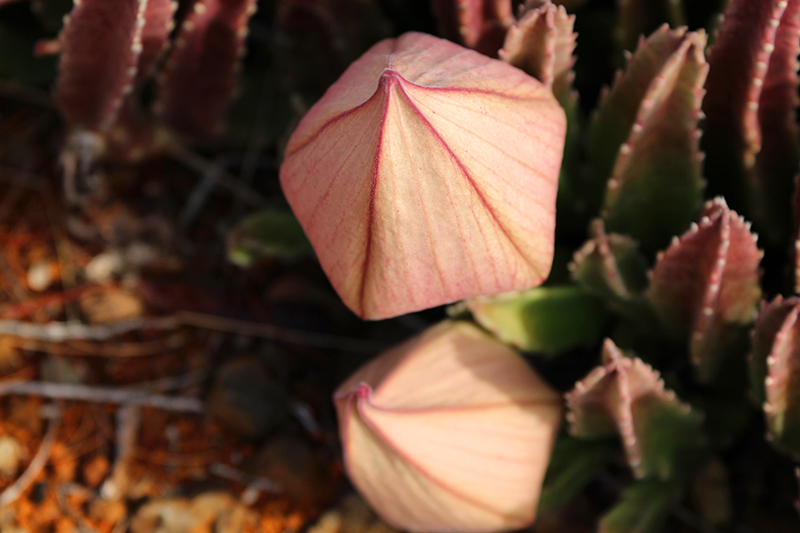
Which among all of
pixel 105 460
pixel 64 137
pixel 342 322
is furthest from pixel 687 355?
pixel 64 137

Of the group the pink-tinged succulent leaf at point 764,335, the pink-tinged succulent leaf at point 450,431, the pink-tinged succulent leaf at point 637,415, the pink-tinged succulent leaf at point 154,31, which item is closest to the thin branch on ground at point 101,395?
the pink-tinged succulent leaf at point 450,431

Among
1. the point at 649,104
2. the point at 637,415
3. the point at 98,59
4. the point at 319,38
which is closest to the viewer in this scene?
the point at 649,104

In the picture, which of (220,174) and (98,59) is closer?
(98,59)

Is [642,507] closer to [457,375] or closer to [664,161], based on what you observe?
[457,375]

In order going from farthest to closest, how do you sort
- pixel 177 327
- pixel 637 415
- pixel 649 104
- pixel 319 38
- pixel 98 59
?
pixel 177 327 → pixel 319 38 → pixel 98 59 → pixel 637 415 → pixel 649 104

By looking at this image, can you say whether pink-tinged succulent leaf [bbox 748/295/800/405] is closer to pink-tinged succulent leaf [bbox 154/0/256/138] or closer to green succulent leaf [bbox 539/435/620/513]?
green succulent leaf [bbox 539/435/620/513]

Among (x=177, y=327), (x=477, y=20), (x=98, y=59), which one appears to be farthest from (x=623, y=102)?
(x=177, y=327)
